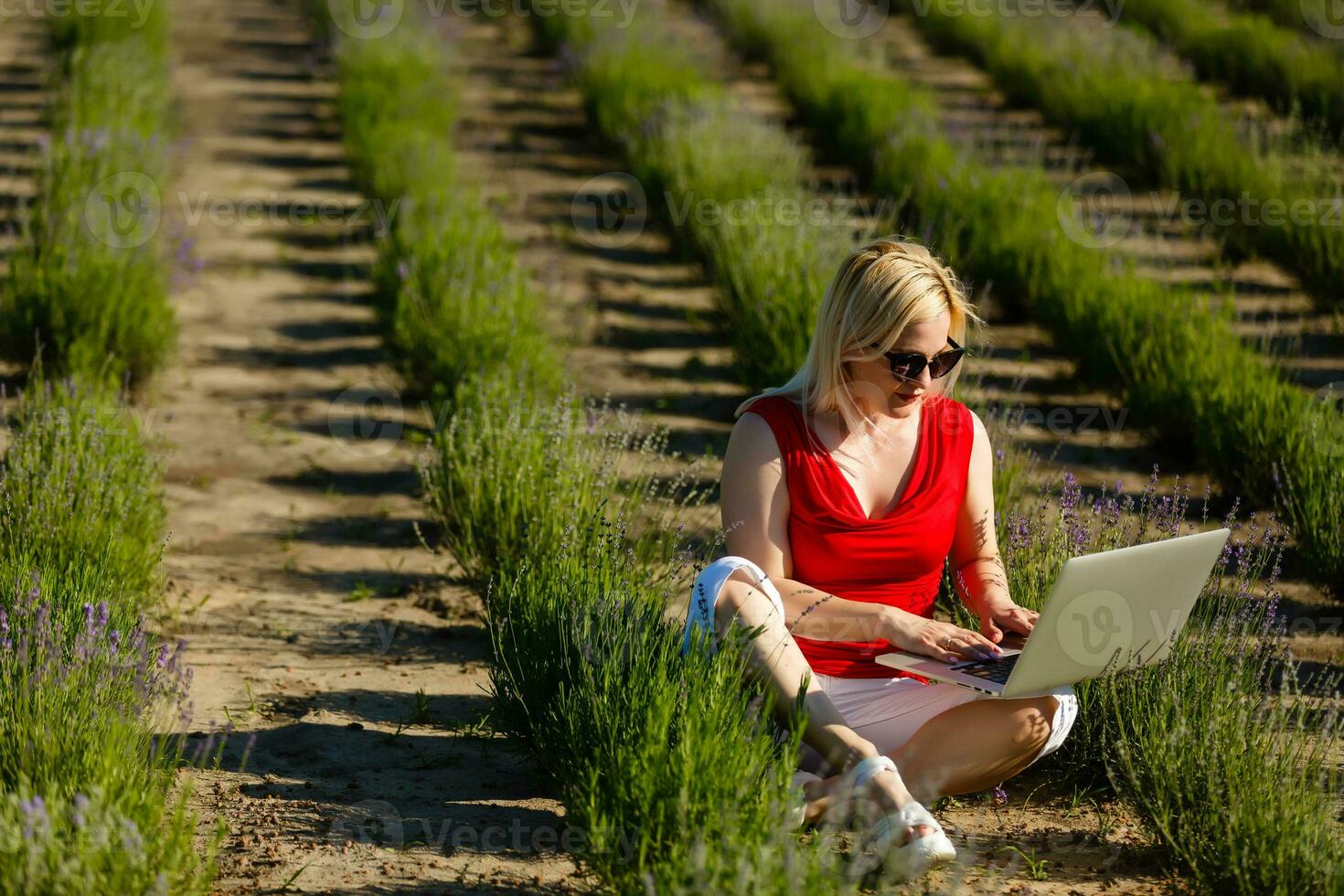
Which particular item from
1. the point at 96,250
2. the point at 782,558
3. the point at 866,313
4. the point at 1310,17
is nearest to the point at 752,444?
the point at 782,558

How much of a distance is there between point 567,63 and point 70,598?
7486mm

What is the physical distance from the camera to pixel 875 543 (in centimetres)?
304

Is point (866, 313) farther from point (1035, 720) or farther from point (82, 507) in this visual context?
point (82, 507)

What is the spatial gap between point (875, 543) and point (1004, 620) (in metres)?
0.31

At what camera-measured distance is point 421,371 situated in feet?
19.1

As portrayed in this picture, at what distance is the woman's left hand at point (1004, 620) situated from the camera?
2.96 meters

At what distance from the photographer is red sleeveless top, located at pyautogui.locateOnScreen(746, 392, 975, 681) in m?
3.00

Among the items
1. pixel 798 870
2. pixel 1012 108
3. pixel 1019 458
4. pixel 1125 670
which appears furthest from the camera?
pixel 1012 108

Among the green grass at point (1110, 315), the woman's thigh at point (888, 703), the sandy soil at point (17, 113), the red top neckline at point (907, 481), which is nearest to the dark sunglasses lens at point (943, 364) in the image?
the red top neckline at point (907, 481)

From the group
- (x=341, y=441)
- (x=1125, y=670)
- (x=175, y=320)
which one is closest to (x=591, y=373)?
(x=341, y=441)

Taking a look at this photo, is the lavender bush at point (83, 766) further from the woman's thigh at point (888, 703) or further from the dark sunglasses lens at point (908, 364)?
the dark sunglasses lens at point (908, 364)

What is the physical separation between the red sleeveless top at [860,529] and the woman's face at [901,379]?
0.13 metres

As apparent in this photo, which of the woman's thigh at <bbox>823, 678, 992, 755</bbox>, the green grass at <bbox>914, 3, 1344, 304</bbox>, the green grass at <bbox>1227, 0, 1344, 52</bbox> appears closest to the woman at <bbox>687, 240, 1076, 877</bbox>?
the woman's thigh at <bbox>823, 678, 992, 755</bbox>

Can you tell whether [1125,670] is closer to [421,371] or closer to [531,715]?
[531,715]
